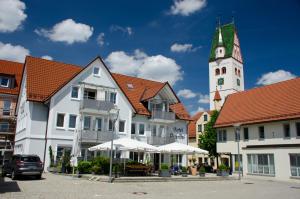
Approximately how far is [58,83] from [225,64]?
70.8m

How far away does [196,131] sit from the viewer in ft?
222

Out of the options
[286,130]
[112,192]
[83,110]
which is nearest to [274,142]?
[286,130]

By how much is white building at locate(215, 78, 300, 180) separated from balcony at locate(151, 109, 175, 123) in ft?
22.4

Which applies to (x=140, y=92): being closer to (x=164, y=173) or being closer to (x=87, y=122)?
(x=87, y=122)

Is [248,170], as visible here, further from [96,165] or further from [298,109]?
[96,165]

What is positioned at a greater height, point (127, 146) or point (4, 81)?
point (4, 81)

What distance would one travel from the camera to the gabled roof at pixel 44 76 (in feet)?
106

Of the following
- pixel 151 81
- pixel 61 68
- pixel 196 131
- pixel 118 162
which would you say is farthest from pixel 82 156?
pixel 196 131

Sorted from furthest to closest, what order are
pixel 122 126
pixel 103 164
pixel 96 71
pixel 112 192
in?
pixel 122 126
pixel 96 71
pixel 103 164
pixel 112 192

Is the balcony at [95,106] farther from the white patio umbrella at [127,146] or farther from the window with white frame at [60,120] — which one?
the white patio umbrella at [127,146]

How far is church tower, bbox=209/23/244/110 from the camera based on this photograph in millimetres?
95375

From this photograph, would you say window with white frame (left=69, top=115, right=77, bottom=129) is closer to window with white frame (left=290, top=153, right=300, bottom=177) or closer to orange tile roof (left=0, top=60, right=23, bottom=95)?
orange tile roof (left=0, top=60, right=23, bottom=95)

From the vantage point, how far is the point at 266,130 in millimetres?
35844

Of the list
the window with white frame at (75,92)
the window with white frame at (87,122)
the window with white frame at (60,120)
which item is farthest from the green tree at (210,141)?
the window with white frame at (60,120)
